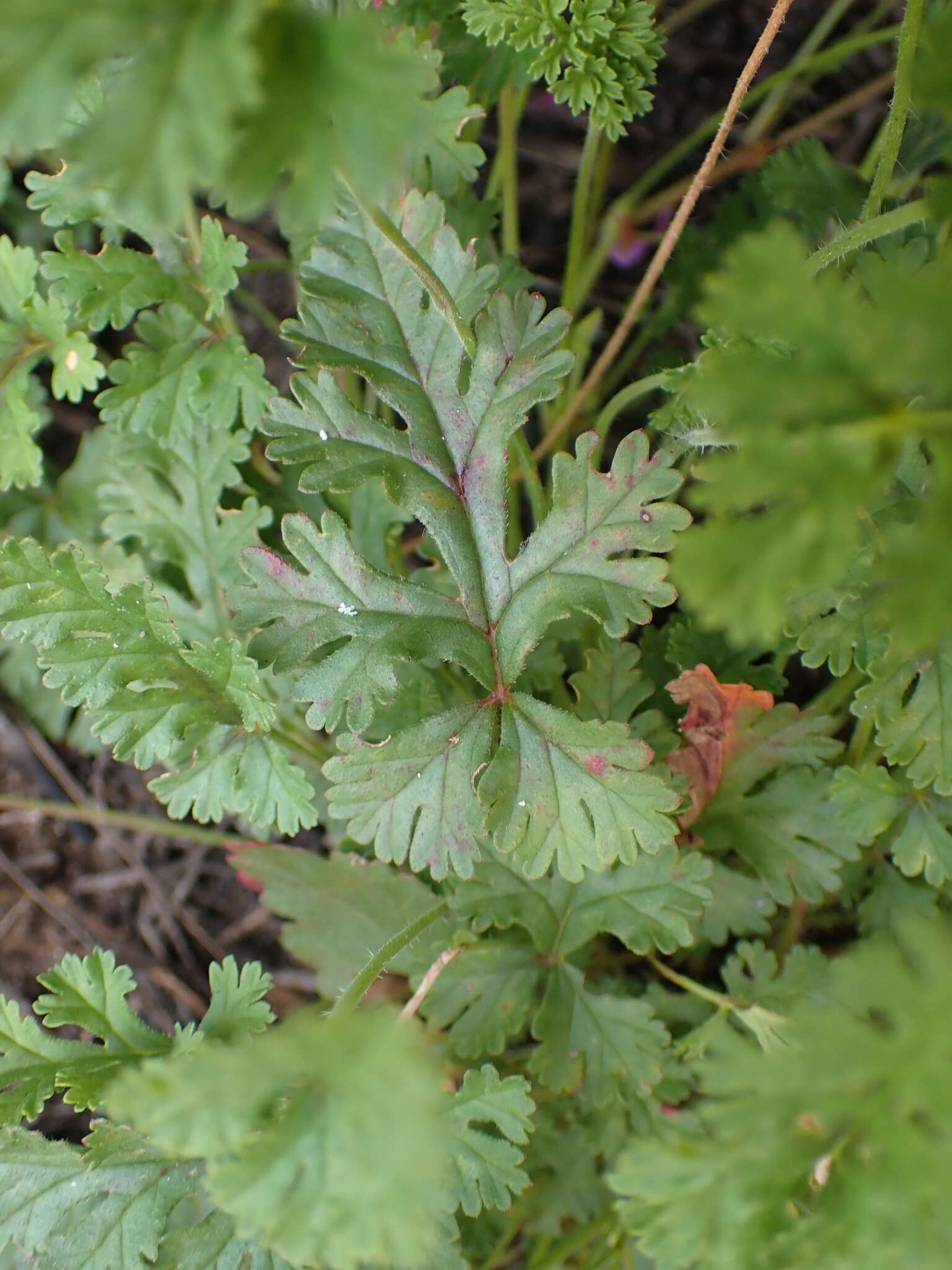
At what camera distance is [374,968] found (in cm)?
158

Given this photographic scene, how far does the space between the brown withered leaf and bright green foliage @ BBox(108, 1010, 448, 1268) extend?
3.24ft

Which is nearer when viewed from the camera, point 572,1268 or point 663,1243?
point 663,1243

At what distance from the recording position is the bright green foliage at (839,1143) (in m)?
1.01

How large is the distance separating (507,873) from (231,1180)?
0.88m

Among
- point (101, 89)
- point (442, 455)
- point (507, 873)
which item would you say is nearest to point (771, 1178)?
point (507, 873)

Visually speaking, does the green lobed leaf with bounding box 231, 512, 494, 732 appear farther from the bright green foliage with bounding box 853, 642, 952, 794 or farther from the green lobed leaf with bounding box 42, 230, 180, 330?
the bright green foliage with bounding box 853, 642, 952, 794

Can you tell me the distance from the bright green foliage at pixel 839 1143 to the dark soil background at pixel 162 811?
1.83 m

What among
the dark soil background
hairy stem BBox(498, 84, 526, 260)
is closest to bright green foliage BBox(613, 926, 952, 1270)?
hairy stem BBox(498, 84, 526, 260)

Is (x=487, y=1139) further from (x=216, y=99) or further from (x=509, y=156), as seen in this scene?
(x=509, y=156)

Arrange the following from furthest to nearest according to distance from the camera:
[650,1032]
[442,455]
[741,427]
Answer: [650,1032], [442,455], [741,427]

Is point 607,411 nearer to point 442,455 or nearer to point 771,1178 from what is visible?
point 442,455

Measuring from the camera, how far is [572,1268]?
2275 mm

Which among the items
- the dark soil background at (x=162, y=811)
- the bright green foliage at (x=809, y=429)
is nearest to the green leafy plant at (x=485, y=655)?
the bright green foliage at (x=809, y=429)

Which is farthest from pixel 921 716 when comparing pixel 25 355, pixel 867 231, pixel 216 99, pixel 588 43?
pixel 25 355
